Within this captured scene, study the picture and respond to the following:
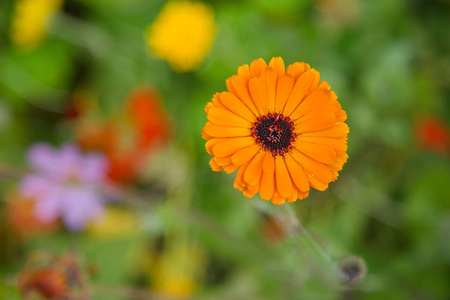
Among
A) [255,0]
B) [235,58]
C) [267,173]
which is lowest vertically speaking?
[267,173]

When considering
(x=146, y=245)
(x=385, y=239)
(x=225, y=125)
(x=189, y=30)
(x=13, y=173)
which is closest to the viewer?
(x=225, y=125)

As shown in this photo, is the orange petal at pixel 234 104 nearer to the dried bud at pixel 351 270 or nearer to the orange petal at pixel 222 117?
the orange petal at pixel 222 117

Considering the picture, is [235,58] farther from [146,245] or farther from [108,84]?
[146,245]

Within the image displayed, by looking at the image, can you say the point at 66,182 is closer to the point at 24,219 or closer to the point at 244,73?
the point at 24,219

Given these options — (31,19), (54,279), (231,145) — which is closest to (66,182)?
(54,279)

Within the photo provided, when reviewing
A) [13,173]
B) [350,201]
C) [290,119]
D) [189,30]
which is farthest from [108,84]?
[290,119]

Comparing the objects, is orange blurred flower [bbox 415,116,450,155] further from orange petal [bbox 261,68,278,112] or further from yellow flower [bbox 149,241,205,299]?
orange petal [bbox 261,68,278,112]
